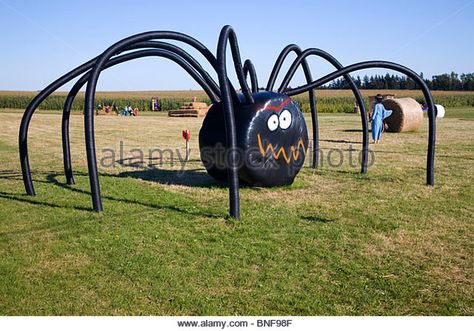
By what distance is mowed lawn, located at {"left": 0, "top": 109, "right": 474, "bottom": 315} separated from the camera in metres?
4.33

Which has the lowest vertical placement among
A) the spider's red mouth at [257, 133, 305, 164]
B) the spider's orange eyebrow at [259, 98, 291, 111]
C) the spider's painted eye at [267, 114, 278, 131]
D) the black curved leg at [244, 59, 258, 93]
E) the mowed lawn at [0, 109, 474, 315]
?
the mowed lawn at [0, 109, 474, 315]

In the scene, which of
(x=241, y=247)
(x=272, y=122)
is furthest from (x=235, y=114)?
(x=241, y=247)

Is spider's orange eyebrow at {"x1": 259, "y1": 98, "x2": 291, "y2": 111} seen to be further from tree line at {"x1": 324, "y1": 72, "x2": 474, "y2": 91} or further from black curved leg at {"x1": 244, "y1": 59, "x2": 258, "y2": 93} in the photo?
tree line at {"x1": 324, "y1": 72, "x2": 474, "y2": 91}

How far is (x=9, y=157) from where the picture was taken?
14.4m

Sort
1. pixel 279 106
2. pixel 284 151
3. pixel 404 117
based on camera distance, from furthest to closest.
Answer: pixel 404 117 → pixel 284 151 → pixel 279 106

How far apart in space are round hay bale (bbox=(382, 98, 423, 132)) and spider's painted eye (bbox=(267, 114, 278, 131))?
15582 mm

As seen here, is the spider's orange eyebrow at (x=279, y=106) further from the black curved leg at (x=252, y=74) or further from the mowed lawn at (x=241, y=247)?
the mowed lawn at (x=241, y=247)

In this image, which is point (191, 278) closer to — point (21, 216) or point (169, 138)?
point (21, 216)

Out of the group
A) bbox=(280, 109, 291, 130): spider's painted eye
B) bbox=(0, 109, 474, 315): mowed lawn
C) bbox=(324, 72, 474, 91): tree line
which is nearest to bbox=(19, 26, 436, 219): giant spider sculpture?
bbox=(280, 109, 291, 130): spider's painted eye

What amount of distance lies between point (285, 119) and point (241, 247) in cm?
346

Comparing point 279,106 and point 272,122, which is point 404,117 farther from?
point 272,122

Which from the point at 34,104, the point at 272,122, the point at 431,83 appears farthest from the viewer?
the point at 431,83

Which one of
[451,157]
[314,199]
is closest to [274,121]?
[314,199]

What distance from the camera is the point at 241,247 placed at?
5.78 m
